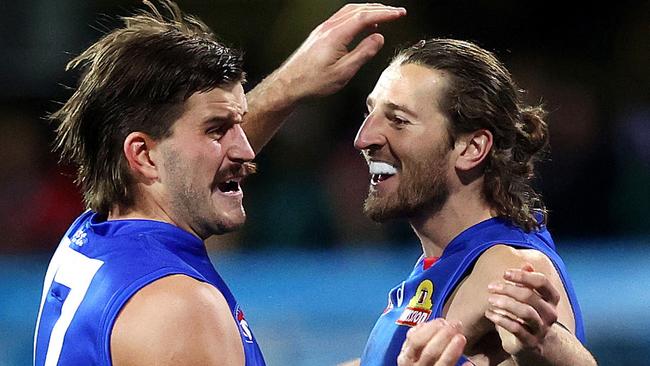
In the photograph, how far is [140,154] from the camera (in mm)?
2938

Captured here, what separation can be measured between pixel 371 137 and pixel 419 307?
2.05 feet

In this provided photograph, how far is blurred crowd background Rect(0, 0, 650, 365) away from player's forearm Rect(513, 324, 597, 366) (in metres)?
5.58

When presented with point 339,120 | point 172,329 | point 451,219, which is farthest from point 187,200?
point 339,120

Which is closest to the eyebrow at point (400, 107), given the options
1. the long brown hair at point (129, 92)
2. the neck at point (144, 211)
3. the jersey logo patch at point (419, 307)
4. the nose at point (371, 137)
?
the nose at point (371, 137)

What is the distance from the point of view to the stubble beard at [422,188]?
144 inches

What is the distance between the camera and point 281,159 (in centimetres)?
893

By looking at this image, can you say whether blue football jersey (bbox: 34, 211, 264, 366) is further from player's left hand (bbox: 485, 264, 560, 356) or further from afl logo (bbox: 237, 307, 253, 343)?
player's left hand (bbox: 485, 264, 560, 356)

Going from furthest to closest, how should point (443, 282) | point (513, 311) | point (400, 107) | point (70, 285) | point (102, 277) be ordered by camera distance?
point (400, 107), point (443, 282), point (70, 285), point (102, 277), point (513, 311)

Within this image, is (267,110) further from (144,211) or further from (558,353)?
(558,353)

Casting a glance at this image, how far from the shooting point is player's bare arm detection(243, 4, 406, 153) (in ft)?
11.5

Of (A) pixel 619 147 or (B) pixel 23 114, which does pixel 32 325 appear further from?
(A) pixel 619 147

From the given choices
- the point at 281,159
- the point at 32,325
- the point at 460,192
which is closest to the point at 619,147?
the point at 281,159

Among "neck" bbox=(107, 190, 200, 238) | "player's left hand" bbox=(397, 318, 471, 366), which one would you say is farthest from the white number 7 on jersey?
"player's left hand" bbox=(397, 318, 471, 366)

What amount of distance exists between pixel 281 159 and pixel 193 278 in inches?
246
